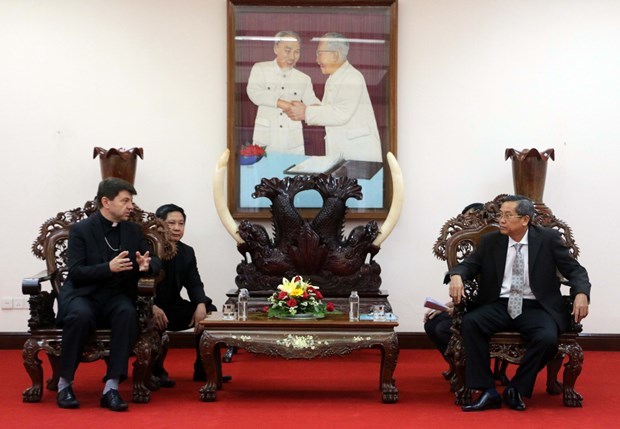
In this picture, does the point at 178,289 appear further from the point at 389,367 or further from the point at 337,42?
the point at 337,42

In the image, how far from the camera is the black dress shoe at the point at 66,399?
501 cm

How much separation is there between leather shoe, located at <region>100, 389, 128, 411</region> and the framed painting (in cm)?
243

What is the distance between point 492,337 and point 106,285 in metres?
2.10

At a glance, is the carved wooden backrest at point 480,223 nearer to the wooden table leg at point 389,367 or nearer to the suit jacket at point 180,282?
the wooden table leg at point 389,367

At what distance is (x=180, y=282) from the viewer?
20.1 ft

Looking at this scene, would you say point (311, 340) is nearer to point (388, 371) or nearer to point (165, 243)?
point (388, 371)

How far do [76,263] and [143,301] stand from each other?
423 mm

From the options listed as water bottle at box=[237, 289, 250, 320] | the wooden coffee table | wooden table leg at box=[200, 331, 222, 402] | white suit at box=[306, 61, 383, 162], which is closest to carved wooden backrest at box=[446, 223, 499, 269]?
the wooden coffee table

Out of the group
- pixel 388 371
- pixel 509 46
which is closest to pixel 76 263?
pixel 388 371

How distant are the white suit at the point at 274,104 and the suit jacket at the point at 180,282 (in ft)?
4.60

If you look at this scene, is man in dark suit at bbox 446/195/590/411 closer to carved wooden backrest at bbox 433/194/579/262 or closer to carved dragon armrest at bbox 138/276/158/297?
carved wooden backrest at bbox 433/194/579/262

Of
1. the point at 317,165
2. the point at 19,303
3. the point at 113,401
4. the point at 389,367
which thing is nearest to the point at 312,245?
the point at 317,165

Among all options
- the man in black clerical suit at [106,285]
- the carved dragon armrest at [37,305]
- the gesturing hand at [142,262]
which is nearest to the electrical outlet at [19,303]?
the carved dragon armrest at [37,305]

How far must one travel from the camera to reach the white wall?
7.26 m
